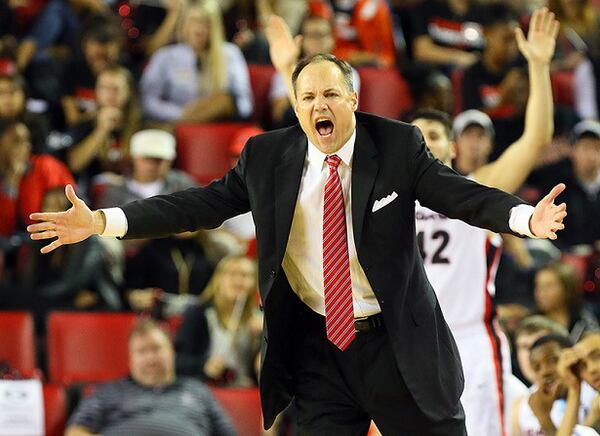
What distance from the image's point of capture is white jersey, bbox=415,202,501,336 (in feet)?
19.1

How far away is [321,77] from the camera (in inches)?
174

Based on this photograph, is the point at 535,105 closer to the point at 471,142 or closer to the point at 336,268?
the point at 336,268

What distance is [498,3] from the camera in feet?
37.7

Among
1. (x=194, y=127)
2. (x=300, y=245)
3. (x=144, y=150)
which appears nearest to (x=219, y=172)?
(x=194, y=127)

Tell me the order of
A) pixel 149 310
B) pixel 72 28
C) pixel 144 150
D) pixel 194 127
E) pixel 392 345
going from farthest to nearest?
1. pixel 72 28
2. pixel 194 127
3. pixel 144 150
4. pixel 149 310
5. pixel 392 345

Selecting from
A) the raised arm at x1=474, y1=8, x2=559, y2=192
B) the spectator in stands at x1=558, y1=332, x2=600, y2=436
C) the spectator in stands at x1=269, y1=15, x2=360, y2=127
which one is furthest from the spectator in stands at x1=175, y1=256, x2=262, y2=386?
the spectator in stands at x1=558, y1=332, x2=600, y2=436

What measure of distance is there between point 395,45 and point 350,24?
20.5 inches

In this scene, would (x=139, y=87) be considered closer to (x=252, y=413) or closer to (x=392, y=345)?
(x=252, y=413)

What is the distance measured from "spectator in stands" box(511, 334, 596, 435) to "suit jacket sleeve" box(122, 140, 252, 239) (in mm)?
2015

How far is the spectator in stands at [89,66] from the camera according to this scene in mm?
10055

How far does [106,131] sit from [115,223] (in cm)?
508

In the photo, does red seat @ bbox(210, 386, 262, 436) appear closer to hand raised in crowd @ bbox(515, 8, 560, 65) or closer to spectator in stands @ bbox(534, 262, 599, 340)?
spectator in stands @ bbox(534, 262, 599, 340)

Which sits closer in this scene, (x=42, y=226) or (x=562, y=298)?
(x=42, y=226)

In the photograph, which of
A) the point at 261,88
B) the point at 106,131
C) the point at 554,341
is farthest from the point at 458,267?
the point at 261,88
